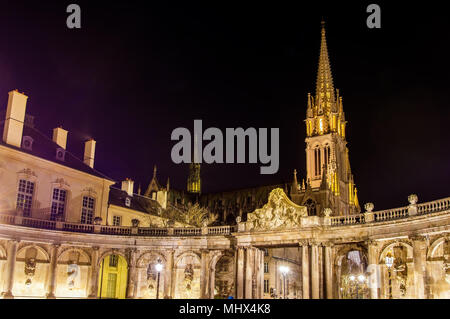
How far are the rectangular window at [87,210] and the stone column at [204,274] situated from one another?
54.7 feet

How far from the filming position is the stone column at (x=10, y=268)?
38134 millimetres

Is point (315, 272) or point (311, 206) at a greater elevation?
point (311, 206)

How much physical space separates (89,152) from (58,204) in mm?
9560

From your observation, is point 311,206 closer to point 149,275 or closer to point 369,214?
point 149,275

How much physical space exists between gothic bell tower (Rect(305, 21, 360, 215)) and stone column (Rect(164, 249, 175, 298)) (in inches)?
2018

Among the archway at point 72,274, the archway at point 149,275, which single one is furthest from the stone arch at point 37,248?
the archway at point 149,275

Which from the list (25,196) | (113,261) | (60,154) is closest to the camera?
(25,196)

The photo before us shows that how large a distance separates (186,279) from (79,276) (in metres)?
10.7

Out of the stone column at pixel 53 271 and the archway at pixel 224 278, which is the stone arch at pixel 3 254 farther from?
the archway at pixel 224 278

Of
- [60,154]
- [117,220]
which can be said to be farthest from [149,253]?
[60,154]

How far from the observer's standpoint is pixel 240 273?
41625 millimetres

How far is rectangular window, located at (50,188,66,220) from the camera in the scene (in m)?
48.9
